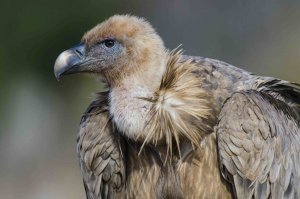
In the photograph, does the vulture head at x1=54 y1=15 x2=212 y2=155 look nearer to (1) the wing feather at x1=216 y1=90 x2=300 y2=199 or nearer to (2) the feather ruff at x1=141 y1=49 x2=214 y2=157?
(2) the feather ruff at x1=141 y1=49 x2=214 y2=157

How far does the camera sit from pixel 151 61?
555 cm

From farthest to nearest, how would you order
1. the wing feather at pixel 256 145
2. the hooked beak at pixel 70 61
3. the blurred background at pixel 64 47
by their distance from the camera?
the blurred background at pixel 64 47
the hooked beak at pixel 70 61
the wing feather at pixel 256 145

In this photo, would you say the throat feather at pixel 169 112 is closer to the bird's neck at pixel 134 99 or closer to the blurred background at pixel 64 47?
the bird's neck at pixel 134 99

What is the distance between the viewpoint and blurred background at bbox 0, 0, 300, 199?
39.4ft

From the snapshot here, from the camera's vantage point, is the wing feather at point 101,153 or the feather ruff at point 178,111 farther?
the wing feather at point 101,153

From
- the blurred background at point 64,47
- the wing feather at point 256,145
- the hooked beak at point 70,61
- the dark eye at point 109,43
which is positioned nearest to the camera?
the wing feather at point 256,145

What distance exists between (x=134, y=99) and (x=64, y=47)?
7968 millimetres

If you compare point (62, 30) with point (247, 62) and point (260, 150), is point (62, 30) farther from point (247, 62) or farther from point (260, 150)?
point (260, 150)

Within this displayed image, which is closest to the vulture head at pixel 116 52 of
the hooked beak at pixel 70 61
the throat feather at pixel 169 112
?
the hooked beak at pixel 70 61

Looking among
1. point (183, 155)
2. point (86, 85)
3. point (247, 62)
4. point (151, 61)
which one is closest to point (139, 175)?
point (183, 155)

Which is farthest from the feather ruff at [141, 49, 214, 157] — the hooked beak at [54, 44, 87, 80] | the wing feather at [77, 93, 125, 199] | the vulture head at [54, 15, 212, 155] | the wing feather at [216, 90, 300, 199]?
the hooked beak at [54, 44, 87, 80]

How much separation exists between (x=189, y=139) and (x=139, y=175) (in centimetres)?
42

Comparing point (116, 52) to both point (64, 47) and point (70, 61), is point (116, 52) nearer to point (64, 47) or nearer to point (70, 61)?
point (70, 61)

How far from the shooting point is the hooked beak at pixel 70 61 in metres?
5.55
